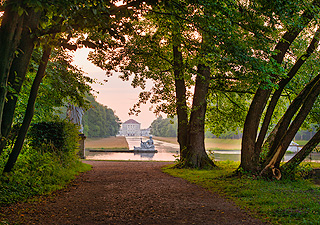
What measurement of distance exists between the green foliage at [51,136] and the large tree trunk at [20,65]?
4.39m

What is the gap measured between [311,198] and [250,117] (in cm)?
360

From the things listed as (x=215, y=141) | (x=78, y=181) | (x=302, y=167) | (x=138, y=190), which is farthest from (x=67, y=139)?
(x=215, y=141)

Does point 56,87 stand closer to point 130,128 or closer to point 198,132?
point 198,132

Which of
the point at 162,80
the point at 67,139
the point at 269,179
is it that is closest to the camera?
the point at 269,179

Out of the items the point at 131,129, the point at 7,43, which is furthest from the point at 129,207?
the point at 131,129

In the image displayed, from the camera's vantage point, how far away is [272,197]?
5.70m

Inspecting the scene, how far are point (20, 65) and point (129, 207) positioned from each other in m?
2.92

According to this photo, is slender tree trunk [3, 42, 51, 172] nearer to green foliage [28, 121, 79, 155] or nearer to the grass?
green foliage [28, 121, 79, 155]

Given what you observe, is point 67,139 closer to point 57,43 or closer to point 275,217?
point 57,43

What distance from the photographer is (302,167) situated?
848 cm

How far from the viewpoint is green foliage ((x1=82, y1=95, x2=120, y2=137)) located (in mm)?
59456

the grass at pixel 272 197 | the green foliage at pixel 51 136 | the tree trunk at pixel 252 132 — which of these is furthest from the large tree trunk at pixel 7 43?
the tree trunk at pixel 252 132

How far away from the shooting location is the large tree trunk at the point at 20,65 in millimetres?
4699

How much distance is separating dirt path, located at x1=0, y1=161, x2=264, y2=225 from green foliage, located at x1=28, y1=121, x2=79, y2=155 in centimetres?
275
